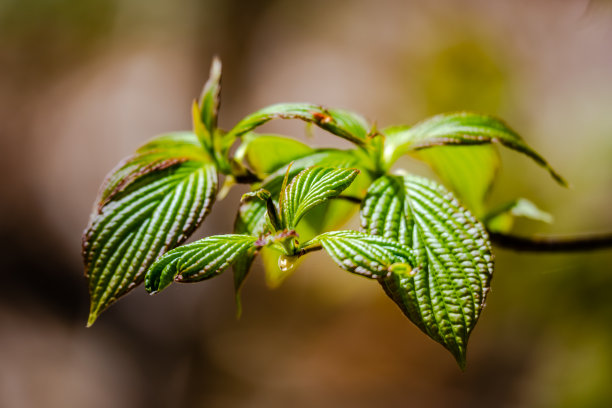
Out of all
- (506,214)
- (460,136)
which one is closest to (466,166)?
(506,214)

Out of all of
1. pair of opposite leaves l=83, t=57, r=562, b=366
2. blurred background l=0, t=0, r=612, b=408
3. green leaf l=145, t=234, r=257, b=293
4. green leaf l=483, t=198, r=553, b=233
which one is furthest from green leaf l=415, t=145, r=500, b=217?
blurred background l=0, t=0, r=612, b=408

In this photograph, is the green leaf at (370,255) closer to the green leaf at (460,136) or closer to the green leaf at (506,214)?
the green leaf at (460,136)

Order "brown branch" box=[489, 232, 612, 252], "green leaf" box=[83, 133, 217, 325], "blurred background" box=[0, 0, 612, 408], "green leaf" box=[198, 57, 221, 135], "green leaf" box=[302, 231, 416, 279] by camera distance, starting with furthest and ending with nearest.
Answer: "blurred background" box=[0, 0, 612, 408] < "brown branch" box=[489, 232, 612, 252] < "green leaf" box=[198, 57, 221, 135] < "green leaf" box=[83, 133, 217, 325] < "green leaf" box=[302, 231, 416, 279]

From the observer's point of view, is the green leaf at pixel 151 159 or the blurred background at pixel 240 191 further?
the blurred background at pixel 240 191

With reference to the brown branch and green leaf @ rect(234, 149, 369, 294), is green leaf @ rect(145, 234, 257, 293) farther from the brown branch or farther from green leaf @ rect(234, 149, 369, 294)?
the brown branch

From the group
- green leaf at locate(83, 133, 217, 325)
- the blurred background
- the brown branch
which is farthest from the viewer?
the blurred background

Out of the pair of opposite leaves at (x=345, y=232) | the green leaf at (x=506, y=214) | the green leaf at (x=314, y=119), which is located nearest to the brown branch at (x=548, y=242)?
the green leaf at (x=506, y=214)

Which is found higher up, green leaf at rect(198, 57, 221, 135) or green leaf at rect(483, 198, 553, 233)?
green leaf at rect(198, 57, 221, 135)
